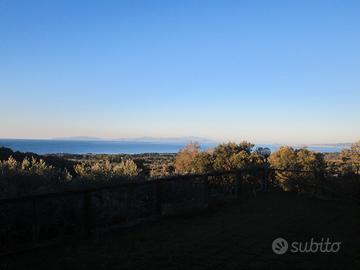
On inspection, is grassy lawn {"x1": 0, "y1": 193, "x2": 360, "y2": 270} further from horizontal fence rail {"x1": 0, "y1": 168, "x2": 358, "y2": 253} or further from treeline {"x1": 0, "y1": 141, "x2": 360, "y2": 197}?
treeline {"x1": 0, "y1": 141, "x2": 360, "y2": 197}

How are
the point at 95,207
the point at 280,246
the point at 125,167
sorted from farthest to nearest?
1. the point at 125,167
2. the point at 95,207
3. the point at 280,246

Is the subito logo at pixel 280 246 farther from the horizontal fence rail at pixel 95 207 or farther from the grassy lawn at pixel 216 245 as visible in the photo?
the horizontal fence rail at pixel 95 207

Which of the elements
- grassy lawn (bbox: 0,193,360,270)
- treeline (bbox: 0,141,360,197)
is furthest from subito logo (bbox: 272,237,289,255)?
treeline (bbox: 0,141,360,197)

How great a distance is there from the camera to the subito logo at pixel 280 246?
277 inches

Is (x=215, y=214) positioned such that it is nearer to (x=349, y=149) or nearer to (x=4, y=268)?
(x=4, y=268)

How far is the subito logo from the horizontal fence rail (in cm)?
317

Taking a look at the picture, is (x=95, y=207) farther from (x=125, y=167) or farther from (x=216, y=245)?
(x=125, y=167)

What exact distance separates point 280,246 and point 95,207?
13.9 ft

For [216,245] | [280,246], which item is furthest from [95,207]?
[280,246]

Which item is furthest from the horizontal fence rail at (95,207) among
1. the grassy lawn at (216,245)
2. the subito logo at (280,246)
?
the subito logo at (280,246)

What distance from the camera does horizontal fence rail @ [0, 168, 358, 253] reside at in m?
7.66

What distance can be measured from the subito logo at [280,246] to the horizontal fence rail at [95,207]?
3.17 meters

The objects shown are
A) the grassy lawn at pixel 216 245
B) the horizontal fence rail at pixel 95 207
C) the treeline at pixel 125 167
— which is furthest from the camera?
the treeline at pixel 125 167

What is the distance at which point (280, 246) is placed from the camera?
7.34 m
